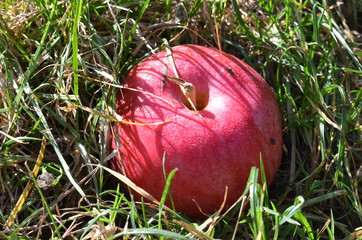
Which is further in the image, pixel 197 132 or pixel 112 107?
pixel 112 107

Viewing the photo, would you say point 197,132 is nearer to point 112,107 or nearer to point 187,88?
point 187,88

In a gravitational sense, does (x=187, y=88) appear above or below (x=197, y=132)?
above

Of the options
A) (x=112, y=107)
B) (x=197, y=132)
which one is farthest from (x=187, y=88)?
(x=112, y=107)

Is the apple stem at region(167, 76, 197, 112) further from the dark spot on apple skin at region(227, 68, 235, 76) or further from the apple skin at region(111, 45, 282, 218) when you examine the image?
the dark spot on apple skin at region(227, 68, 235, 76)

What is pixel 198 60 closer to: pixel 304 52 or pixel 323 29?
pixel 304 52

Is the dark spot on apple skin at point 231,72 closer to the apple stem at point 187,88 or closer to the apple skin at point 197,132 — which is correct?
the apple skin at point 197,132

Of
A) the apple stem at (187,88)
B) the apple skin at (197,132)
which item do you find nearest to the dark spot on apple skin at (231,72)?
the apple skin at (197,132)
